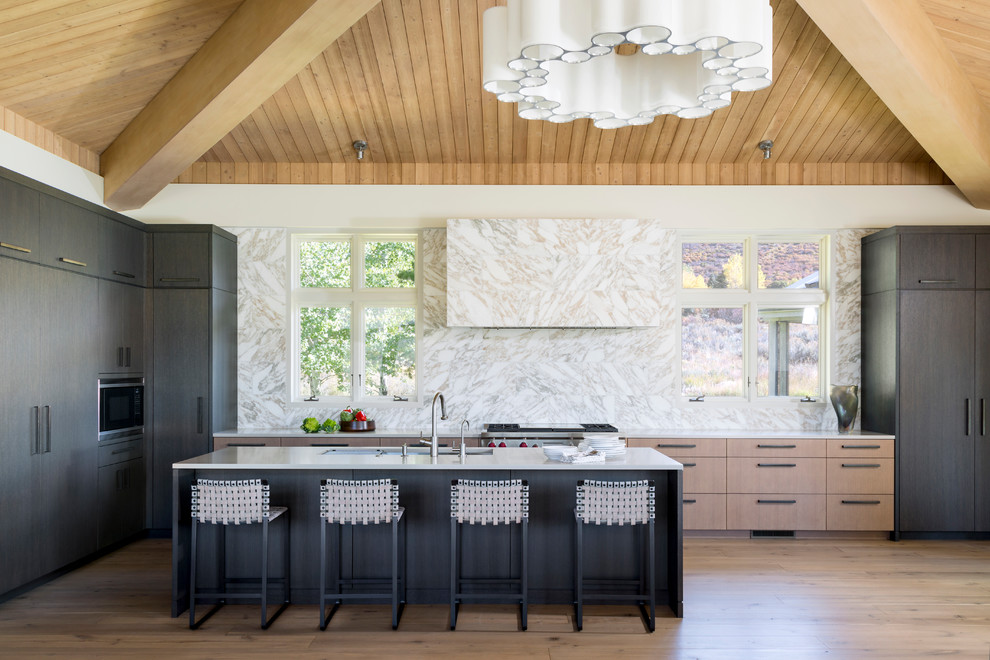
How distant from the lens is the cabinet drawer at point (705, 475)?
5805mm

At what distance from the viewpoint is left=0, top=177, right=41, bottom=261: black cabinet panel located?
4.18 metres

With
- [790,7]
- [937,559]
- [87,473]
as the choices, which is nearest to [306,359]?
[87,473]

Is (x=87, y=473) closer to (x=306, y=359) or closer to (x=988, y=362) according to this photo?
(x=306, y=359)

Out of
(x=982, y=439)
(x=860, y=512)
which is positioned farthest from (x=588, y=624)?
(x=982, y=439)

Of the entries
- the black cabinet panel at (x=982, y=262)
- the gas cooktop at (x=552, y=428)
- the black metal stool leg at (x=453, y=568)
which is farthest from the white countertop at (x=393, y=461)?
the black cabinet panel at (x=982, y=262)

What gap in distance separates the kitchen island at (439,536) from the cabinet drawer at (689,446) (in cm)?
164

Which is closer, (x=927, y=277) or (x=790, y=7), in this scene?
(x=790, y=7)

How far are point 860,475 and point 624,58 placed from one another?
4105mm

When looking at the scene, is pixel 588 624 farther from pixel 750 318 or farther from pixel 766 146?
pixel 766 146

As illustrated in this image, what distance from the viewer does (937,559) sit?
17.1ft

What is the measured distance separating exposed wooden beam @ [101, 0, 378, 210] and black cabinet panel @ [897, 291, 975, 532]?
16.0ft

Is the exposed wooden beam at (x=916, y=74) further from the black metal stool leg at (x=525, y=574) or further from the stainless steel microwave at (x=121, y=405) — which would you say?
the stainless steel microwave at (x=121, y=405)

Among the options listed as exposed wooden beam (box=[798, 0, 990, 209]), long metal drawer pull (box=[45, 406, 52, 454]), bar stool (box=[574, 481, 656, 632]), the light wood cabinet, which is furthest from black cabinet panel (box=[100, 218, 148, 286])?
exposed wooden beam (box=[798, 0, 990, 209])

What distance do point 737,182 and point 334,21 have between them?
154 inches
